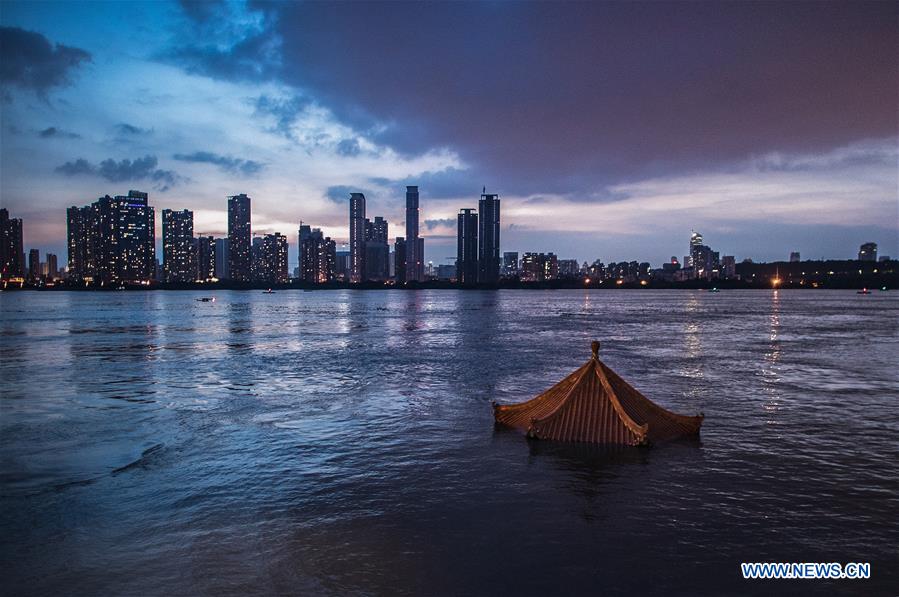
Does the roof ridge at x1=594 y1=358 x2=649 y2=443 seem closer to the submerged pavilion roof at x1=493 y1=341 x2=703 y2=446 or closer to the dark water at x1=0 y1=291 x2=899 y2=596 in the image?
the submerged pavilion roof at x1=493 y1=341 x2=703 y2=446

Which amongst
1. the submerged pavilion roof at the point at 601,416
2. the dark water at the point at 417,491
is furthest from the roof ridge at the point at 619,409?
the dark water at the point at 417,491

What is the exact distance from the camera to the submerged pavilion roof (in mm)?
16734

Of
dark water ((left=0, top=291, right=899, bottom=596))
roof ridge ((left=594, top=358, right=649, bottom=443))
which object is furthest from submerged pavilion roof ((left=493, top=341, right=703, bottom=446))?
dark water ((left=0, top=291, right=899, bottom=596))

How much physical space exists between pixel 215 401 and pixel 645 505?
767 inches

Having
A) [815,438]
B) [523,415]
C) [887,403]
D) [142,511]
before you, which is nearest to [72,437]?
[142,511]

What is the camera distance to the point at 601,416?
16984 millimetres

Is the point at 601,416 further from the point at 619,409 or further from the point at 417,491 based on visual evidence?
the point at 417,491

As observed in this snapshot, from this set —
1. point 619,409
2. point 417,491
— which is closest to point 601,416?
point 619,409

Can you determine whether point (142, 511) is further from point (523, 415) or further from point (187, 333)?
point (187, 333)

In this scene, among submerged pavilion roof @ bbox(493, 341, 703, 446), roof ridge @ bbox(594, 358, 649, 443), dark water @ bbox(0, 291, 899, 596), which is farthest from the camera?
submerged pavilion roof @ bbox(493, 341, 703, 446)

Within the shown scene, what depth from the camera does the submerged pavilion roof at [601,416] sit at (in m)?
16.7

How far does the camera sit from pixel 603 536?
11148 mm

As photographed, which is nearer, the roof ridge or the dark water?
the dark water

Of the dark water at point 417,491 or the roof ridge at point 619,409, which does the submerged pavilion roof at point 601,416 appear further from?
the dark water at point 417,491
